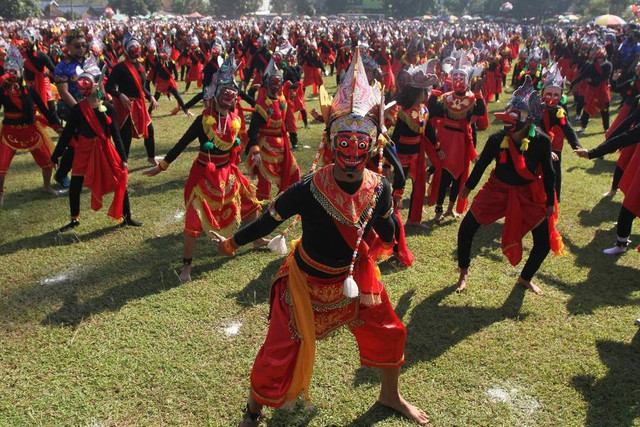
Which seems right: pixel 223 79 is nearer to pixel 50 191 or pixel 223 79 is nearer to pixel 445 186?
pixel 445 186

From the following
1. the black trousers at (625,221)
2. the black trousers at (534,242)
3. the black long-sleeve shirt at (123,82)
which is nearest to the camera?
the black trousers at (534,242)

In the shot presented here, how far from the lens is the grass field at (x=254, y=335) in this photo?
3607 mm

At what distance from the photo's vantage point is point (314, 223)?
9.82 ft

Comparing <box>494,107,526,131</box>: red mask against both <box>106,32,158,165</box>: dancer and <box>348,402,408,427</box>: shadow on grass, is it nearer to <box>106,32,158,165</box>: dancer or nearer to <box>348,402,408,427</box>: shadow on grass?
<box>348,402,408,427</box>: shadow on grass

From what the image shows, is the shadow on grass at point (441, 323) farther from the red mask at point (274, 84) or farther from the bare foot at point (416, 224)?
the red mask at point (274, 84)

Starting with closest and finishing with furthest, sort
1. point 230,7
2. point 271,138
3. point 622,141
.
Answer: point 622,141, point 271,138, point 230,7

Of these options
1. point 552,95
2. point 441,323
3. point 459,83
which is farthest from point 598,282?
point 459,83

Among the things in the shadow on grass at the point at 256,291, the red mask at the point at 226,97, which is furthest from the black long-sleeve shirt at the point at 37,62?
the shadow on grass at the point at 256,291

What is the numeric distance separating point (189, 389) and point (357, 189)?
210 centimetres

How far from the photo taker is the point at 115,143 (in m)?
6.27

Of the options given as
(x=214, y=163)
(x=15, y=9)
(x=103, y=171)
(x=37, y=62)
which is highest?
(x=15, y=9)

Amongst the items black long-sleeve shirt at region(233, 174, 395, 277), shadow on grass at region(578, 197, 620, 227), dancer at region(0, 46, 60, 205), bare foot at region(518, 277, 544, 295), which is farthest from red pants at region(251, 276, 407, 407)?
dancer at region(0, 46, 60, 205)

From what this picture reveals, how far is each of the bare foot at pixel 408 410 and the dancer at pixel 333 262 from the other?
Answer: 17.9 inches

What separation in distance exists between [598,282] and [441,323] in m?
2.08
